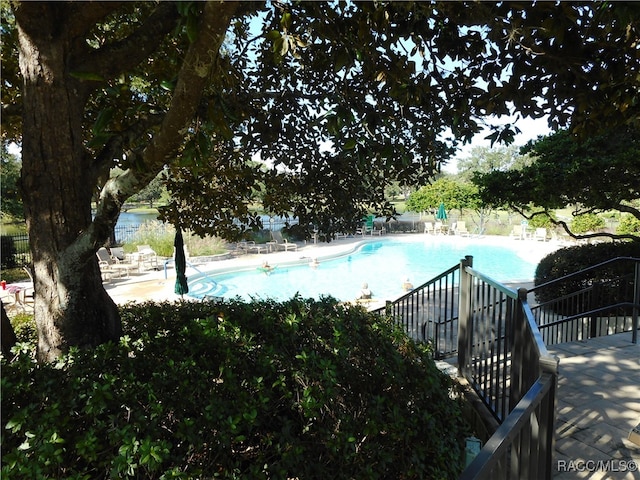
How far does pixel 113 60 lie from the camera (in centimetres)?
310

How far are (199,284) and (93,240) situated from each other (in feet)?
41.4

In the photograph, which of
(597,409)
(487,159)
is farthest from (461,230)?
(487,159)

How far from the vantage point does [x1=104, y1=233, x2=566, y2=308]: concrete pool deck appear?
12023mm

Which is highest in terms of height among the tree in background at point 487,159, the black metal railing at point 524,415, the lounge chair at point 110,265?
the tree in background at point 487,159

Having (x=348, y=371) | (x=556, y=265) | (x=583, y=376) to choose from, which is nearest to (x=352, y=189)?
(x=348, y=371)

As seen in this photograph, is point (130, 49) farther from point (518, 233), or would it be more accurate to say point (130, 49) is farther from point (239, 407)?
point (518, 233)

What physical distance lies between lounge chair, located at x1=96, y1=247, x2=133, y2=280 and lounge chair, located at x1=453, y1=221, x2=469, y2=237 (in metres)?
23.1

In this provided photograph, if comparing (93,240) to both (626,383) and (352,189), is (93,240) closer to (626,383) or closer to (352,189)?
(352,189)

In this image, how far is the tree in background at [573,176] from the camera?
6598mm

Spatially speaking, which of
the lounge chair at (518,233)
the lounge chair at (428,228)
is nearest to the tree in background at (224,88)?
the lounge chair at (518,233)

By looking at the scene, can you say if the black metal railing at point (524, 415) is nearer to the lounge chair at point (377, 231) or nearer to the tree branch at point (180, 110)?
the tree branch at point (180, 110)

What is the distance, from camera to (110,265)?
48.2 feet

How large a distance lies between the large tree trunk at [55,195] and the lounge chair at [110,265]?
1206 centimetres

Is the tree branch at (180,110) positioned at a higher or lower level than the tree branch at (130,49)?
lower
